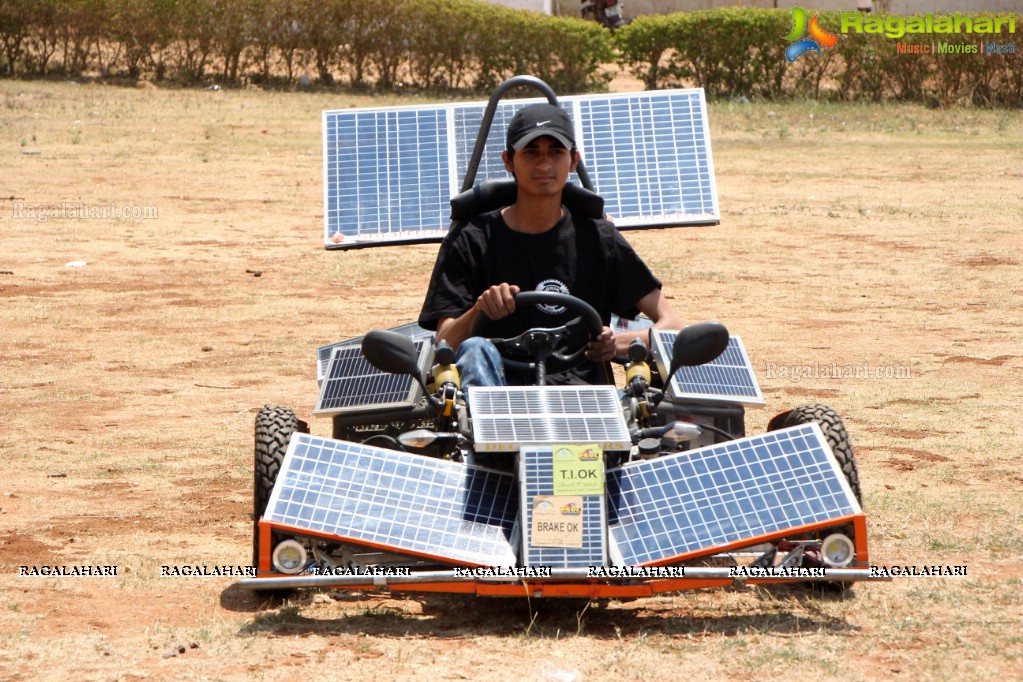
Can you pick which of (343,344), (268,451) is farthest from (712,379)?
Answer: (343,344)

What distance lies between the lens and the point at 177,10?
82.7 feet

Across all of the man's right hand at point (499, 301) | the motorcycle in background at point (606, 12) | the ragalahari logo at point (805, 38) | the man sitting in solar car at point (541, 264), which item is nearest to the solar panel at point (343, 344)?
the man sitting in solar car at point (541, 264)

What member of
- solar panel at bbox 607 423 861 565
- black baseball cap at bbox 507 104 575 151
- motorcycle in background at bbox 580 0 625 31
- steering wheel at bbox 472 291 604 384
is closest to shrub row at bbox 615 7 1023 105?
motorcycle in background at bbox 580 0 625 31

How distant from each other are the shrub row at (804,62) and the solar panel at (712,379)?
19742 mm

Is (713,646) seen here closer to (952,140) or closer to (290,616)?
(290,616)

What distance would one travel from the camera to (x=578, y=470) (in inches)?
194

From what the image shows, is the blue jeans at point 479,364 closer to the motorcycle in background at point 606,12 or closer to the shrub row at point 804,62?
the shrub row at point 804,62

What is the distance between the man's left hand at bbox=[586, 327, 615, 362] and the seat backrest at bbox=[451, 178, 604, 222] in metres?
0.63

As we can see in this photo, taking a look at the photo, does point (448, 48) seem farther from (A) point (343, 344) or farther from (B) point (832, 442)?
(B) point (832, 442)

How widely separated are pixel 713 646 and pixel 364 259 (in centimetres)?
927

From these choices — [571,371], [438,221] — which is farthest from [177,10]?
[571,371]

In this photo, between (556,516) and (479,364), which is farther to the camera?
(479,364)

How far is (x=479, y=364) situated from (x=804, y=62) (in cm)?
2114

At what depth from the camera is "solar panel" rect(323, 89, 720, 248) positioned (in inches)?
309
